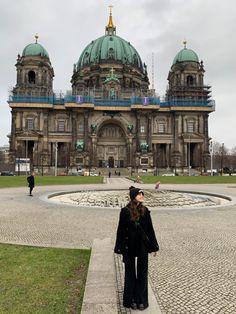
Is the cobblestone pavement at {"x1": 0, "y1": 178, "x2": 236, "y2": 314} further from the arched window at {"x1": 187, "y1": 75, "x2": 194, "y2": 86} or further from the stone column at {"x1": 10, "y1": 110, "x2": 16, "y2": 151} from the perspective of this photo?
the arched window at {"x1": 187, "y1": 75, "x2": 194, "y2": 86}

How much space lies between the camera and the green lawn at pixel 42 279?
467 centimetres

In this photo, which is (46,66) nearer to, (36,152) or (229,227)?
(36,152)

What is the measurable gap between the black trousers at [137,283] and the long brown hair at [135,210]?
26.2 inches

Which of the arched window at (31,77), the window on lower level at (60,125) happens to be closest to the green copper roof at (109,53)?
the arched window at (31,77)

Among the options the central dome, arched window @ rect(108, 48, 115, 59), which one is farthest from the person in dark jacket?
arched window @ rect(108, 48, 115, 59)

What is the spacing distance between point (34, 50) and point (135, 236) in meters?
91.3

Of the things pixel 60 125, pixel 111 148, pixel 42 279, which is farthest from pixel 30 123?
pixel 42 279

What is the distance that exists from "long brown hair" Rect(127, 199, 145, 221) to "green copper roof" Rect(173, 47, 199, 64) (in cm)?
9385

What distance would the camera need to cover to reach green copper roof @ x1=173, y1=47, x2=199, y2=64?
91.4 meters

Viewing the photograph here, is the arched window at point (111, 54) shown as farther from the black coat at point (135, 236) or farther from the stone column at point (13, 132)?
the black coat at point (135, 236)

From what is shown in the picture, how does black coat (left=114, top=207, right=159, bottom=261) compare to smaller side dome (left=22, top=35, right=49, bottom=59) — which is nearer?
black coat (left=114, top=207, right=159, bottom=261)

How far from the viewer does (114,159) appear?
91.4m

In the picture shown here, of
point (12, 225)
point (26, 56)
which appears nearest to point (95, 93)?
point (26, 56)

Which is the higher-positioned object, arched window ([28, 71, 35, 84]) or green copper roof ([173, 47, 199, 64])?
green copper roof ([173, 47, 199, 64])
